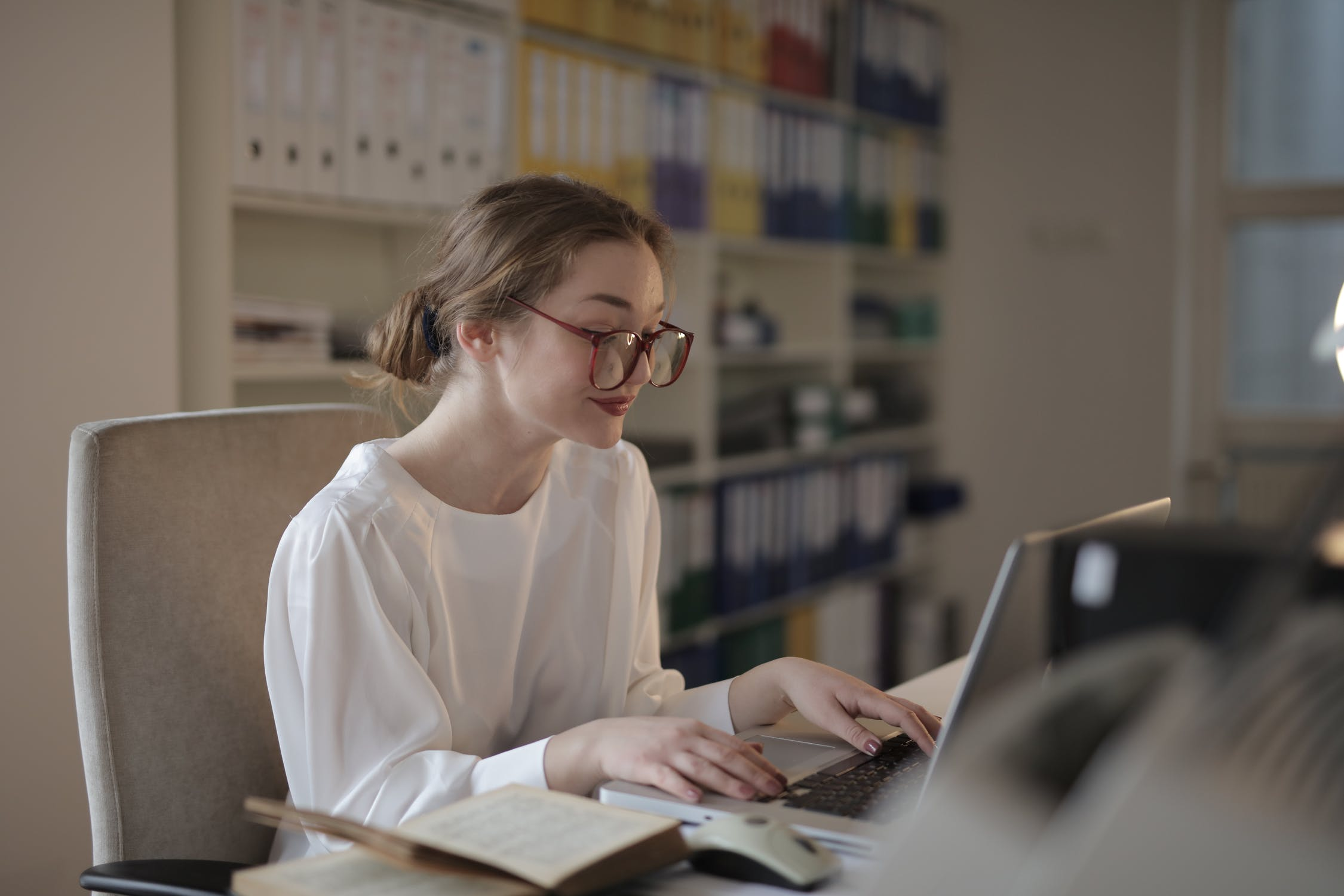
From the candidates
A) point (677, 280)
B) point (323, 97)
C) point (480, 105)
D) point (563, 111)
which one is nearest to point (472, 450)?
point (323, 97)

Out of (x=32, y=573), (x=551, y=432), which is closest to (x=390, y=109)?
(x=32, y=573)

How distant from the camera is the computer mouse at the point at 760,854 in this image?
769 millimetres

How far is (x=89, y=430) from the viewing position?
3.74 ft

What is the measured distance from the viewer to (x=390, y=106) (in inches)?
86.4

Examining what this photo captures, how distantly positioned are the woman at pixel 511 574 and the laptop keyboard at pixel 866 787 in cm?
2

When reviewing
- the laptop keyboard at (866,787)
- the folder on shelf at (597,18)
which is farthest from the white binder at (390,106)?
the laptop keyboard at (866,787)

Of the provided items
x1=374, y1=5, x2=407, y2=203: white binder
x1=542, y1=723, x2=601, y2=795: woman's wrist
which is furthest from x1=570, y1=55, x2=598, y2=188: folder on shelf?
x1=542, y1=723, x2=601, y2=795: woman's wrist

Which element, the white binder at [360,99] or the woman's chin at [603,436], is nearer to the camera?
the woman's chin at [603,436]

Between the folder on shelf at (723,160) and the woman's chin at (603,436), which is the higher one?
the folder on shelf at (723,160)

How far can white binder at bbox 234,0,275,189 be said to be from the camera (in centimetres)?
194

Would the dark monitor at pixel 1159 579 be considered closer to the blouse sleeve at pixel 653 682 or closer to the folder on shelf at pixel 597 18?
the blouse sleeve at pixel 653 682

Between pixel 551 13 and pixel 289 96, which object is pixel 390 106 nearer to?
pixel 289 96

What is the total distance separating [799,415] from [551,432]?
227 centimetres

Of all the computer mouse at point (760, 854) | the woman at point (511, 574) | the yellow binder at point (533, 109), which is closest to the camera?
the computer mouse at point (760, 854)
